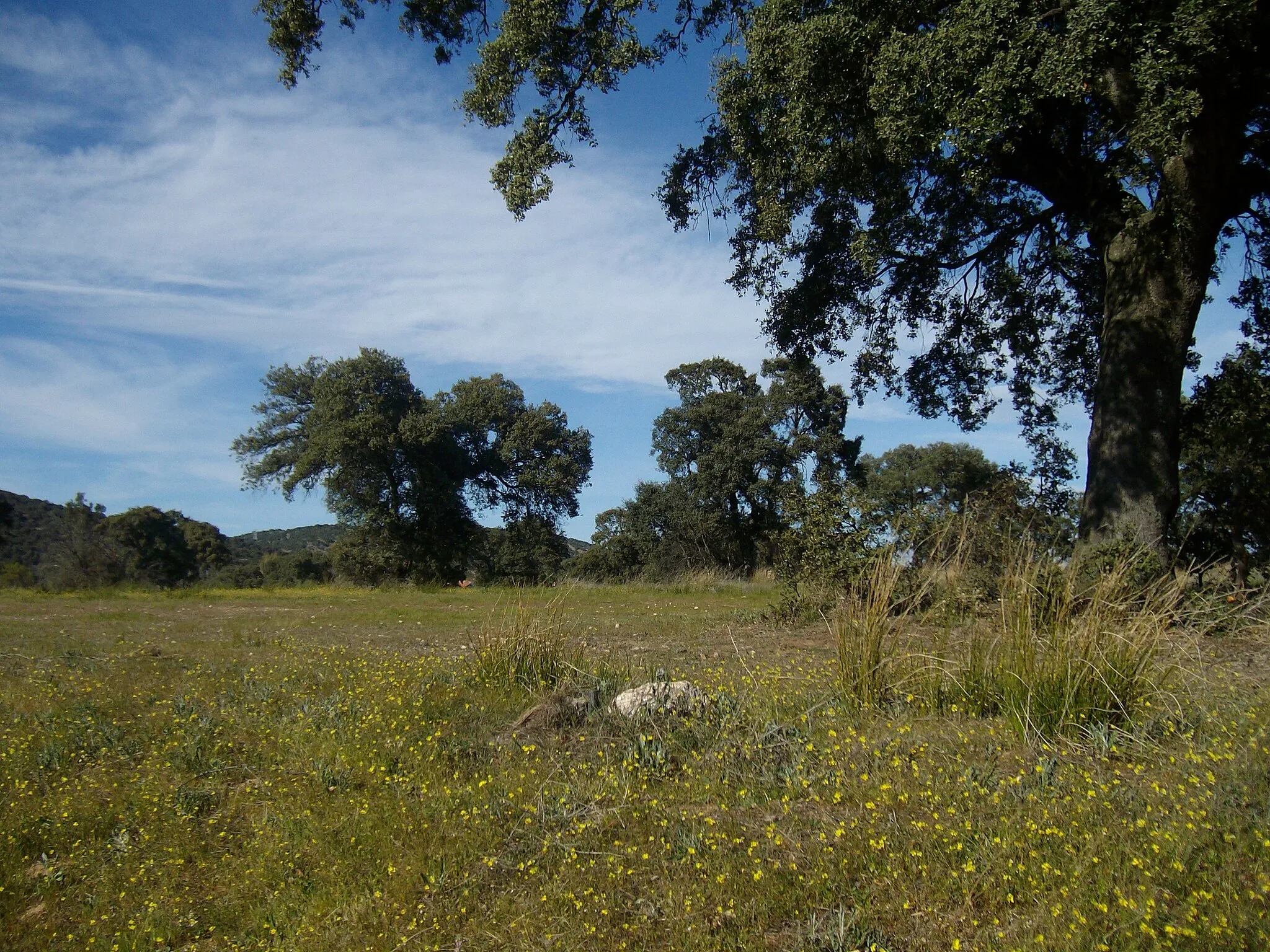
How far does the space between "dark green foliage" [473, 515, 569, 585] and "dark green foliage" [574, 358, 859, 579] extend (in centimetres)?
153

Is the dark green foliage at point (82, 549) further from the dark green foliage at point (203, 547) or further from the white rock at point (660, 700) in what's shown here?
the white rock at point (660, 700)

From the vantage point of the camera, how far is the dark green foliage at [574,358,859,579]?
3231 centimetres

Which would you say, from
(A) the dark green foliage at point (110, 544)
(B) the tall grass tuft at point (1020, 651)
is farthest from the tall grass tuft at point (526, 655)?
(A) the dark green foliage at point (110, 544)

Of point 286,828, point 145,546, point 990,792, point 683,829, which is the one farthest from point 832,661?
point 145,546

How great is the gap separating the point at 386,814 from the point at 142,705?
3540 mm

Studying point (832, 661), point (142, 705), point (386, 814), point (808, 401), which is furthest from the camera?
point (808, 401)

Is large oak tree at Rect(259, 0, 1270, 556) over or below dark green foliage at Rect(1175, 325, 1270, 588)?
over

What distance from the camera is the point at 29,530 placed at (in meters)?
46.8

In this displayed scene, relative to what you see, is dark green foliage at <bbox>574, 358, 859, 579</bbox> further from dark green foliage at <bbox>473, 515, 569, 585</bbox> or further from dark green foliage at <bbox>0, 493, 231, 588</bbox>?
dark green foliage at <bbox>0, 493, 231, 588</bbox>

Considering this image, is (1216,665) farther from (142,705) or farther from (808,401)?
(808,401)

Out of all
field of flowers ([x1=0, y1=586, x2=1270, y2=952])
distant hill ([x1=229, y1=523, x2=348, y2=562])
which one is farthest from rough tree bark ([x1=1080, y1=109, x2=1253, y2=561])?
distant hill ([x1=229, y1=523, x2=348, y2=562])

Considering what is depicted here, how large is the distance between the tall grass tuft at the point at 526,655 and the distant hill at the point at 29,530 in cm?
4500

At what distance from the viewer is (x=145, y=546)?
4588 centimetres

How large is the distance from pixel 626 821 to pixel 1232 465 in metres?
10.7
